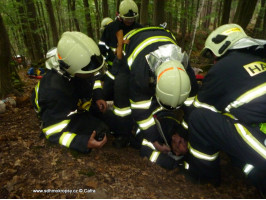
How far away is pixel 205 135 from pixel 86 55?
6.28 feet

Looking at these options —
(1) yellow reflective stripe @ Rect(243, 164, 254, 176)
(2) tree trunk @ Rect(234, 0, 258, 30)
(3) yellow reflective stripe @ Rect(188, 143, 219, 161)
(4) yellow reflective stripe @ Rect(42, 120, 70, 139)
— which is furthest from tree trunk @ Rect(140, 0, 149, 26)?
(1) yellow reflective stripe @ Rect(243, 164, 254, 176)

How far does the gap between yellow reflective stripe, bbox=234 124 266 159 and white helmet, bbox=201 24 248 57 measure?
1010mm

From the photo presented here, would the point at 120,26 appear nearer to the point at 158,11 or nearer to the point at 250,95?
the point at 158,11

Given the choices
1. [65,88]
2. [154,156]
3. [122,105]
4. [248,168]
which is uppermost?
[65,88]

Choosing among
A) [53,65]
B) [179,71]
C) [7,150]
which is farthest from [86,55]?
[7,150]

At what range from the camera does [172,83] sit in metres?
2.28

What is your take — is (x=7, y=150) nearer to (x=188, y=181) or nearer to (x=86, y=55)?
(x=86, y=55)

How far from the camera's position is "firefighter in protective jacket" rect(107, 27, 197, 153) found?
7.69ft

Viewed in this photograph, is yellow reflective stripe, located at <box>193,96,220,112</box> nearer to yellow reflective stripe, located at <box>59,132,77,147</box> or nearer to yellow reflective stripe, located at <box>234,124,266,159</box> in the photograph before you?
yellow reflective stripe, located at <box>234,124,266,159</box>

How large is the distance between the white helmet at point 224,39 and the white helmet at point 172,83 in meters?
0.62

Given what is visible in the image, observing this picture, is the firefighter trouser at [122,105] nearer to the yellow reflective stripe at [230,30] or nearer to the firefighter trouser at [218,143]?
the firefighter trouser at [218,143]

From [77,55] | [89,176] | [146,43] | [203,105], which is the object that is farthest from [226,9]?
[89,176]

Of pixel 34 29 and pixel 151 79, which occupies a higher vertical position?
pixel 151 79

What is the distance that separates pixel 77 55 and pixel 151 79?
1.07 metres
